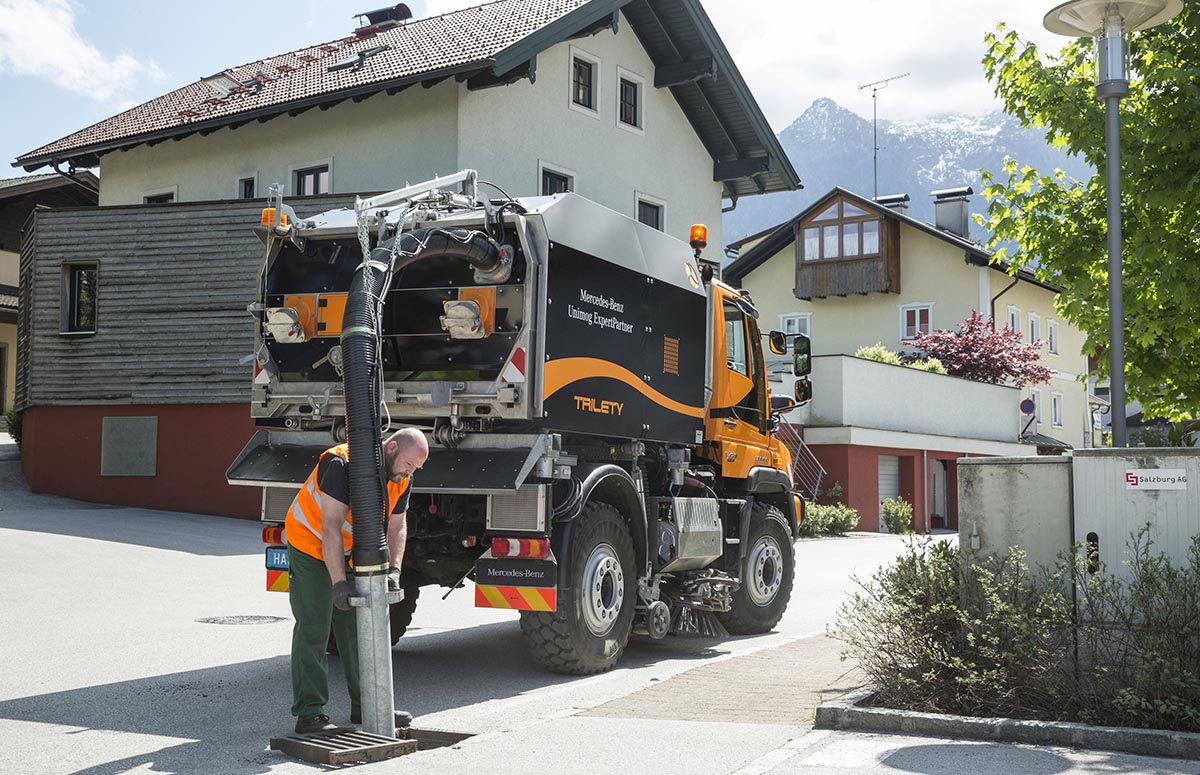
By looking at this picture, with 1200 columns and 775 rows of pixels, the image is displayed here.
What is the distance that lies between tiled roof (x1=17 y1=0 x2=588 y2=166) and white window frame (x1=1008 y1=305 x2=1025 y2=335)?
26.7 m

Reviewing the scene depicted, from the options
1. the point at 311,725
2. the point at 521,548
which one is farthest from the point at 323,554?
the point at 521,548

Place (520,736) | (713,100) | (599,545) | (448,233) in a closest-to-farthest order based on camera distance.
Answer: (520,736)
(448,233)
(599,545)
(713,100)

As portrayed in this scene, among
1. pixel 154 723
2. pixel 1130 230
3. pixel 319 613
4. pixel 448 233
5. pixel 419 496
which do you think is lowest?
pixel 154 723

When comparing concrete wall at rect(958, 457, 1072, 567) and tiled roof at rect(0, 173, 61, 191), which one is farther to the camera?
tiled roof at rect(0, 173, 61, 191)

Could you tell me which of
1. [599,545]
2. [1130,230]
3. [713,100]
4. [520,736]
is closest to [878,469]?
[713,100]

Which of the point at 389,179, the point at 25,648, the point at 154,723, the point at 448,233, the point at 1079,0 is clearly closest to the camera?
the point at 154,723

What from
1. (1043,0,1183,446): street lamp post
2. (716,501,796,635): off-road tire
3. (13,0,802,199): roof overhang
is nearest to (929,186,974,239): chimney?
(13,0,802,199): roof overhang

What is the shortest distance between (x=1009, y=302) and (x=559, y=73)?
88.9 feet

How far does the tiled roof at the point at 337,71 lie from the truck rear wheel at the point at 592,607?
47.8ft

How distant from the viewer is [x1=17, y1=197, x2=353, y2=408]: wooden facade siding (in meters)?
23.0

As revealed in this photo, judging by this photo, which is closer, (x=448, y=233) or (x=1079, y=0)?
(x=1079, y=0)

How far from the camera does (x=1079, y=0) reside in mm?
8148

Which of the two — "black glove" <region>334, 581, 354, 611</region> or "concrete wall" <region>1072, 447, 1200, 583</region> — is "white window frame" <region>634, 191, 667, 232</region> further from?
"black glove" <region>334, 581, 354, 611</region>

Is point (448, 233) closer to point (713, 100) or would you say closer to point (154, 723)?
point (154, 723)
